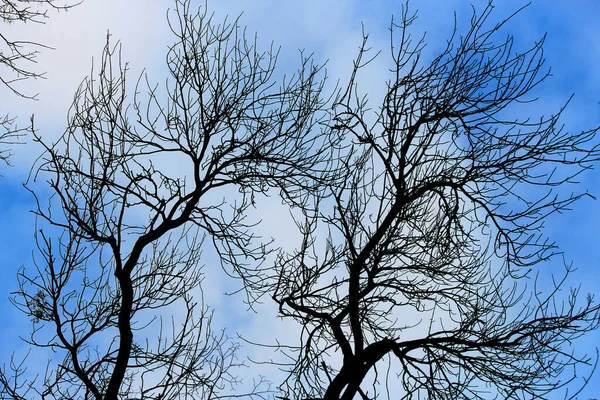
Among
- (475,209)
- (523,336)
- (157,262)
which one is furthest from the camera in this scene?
(157,262)

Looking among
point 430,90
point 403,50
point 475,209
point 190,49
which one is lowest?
point 475,209

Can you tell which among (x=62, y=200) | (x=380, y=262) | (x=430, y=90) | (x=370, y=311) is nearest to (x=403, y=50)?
(x=430, y=90)

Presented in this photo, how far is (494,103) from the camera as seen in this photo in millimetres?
5684

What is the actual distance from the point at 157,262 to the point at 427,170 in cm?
377

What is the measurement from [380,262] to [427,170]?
1.11 metres

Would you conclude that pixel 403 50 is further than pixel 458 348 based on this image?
Yes

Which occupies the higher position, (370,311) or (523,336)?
(370,311)

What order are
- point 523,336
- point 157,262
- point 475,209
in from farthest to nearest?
point 157,262 → point 475,209 → point 523,336

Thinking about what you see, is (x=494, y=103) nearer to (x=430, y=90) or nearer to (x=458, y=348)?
(x=430, y=90)

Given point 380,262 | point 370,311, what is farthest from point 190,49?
point 370,311

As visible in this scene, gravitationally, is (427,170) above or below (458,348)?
above

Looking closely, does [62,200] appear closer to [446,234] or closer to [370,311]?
[370,311]

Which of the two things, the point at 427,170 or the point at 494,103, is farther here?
the point at 427,170

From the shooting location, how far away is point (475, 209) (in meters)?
5.91
